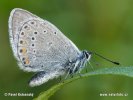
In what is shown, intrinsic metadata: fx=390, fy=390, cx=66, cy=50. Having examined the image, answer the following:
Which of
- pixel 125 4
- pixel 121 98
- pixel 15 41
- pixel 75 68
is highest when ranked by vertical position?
pixel 125 4

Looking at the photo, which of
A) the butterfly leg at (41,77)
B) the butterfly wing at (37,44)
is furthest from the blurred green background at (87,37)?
the butterfly leg at (41,77)

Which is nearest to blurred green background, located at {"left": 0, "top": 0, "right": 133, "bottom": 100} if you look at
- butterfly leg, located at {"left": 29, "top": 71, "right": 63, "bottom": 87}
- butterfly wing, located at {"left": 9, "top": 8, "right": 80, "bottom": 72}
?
butterfly wing, located at {"left": 9, "top": 8, "right": 80, "bottom": 72}

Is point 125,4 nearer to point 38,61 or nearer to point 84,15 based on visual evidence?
point 84,15

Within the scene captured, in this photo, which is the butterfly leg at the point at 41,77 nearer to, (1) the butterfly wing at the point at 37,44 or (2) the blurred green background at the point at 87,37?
(1) the butterfly wing at the point at 37,44

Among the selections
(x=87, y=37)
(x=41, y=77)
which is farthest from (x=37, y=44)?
(x=87, y=37)

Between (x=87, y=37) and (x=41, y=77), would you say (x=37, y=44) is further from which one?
(x=87, y=37)

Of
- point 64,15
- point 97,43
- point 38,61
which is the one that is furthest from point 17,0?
point 38,61

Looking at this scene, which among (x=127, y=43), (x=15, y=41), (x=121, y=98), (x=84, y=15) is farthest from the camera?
(x=84, y=15)
